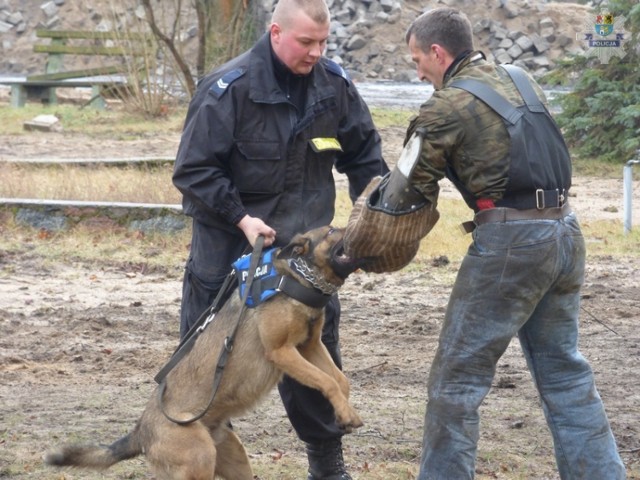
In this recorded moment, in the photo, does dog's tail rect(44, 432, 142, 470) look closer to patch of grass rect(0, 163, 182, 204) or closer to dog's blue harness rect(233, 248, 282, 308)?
dog's blue harness rect(233, 248, 282, 308)

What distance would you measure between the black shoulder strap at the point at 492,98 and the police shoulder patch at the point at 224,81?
1063 mm

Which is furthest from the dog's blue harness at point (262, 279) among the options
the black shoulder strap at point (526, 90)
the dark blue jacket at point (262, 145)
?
the black shoulder strap at point (526, 90)

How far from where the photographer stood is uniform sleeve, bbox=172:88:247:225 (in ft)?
16.2

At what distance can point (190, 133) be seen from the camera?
198 inches

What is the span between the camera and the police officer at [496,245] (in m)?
4.41

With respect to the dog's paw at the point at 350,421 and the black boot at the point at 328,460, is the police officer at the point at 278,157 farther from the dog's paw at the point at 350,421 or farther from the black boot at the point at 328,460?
the dog's paw at the point at 350,421

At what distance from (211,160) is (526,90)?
138 cm

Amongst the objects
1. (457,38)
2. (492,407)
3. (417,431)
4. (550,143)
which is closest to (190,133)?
(457,38)

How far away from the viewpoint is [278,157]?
5062 mm

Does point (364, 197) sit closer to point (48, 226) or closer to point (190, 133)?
point (190, 133)

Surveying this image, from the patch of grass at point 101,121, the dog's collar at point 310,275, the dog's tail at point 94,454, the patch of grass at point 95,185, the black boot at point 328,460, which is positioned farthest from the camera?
the patch of grass at point 101,121

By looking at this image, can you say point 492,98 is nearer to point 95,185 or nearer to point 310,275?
point 310,275

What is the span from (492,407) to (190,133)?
252cm

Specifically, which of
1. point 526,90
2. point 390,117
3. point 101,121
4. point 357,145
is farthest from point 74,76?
point 526,90
